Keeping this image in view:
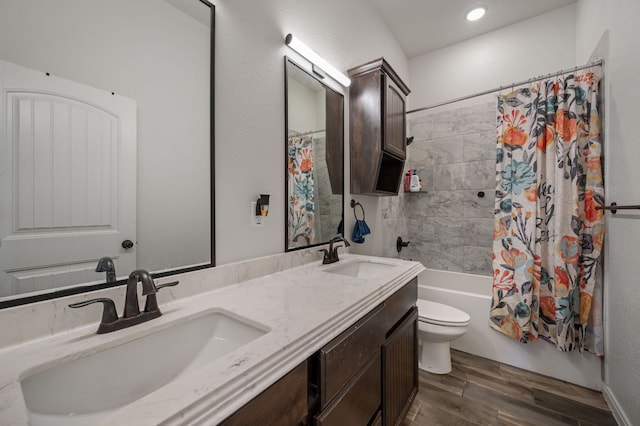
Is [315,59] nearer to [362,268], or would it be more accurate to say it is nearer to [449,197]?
[362,268]

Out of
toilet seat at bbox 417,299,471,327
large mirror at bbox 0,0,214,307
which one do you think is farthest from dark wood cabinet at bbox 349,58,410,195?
large mirror at bbox 0,0,214,307

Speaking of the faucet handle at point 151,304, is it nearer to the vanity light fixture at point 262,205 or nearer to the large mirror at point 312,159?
the vanity light fixture at point 262,205

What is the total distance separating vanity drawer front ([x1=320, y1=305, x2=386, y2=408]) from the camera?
2.31ft

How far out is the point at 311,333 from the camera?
2.17 feet

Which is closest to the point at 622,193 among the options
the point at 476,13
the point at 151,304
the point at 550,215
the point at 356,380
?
the point at 550,215

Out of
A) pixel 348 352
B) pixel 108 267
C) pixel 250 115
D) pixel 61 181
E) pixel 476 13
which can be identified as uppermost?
pixel 476 13

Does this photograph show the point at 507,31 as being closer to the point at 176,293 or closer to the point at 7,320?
the point at 176,293

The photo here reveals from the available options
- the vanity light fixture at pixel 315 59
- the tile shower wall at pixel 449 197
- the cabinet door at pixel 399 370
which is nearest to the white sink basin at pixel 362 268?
the cabinet door at pixel 399 370

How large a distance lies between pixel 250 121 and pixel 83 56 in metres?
0.57

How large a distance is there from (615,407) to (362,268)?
1.62 m

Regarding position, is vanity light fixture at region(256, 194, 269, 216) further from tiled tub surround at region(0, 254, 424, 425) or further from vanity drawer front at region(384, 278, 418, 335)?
vanity drawer front at region(384, 278, 418, 335)

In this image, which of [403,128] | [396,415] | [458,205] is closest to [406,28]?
[403,128]

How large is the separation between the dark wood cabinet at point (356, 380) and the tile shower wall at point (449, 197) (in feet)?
3.76

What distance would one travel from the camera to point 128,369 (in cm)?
62
